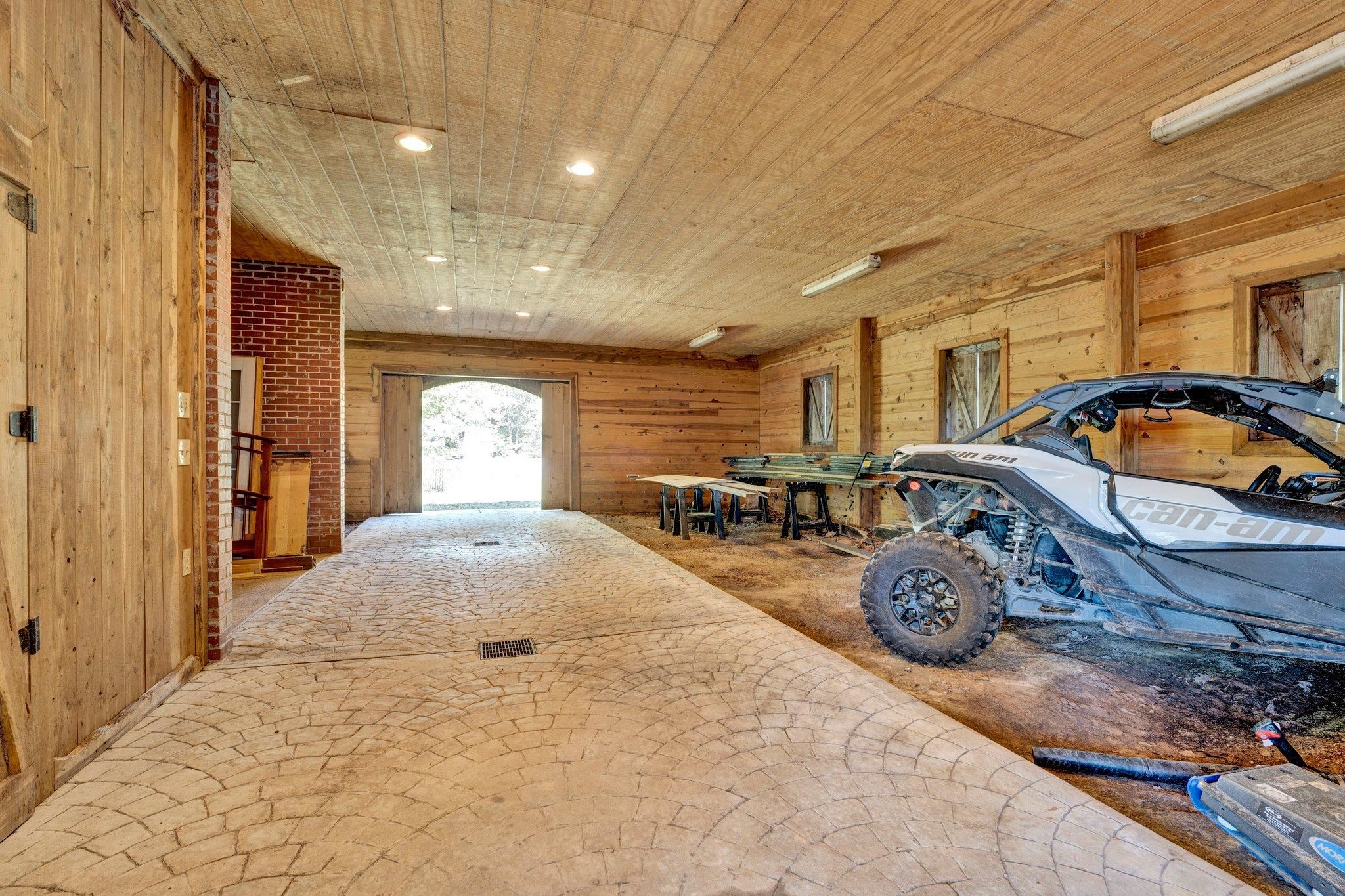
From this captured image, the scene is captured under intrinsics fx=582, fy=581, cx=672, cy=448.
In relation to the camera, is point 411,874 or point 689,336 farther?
point 689,336

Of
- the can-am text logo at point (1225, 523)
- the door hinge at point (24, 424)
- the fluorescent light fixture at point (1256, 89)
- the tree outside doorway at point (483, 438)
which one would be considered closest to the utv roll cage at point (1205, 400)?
the can-am text logo at point (1225, 523)

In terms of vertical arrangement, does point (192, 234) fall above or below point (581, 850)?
above

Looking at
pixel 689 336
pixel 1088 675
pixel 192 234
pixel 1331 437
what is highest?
pixel 689 336

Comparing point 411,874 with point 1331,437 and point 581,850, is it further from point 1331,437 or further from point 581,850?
point 1331,437

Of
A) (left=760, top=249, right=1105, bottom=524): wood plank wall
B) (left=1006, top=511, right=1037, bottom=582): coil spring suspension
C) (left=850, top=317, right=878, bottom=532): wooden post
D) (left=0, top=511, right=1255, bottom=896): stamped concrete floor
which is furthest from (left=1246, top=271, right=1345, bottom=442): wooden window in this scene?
(left=850, top=317, right=878, bottom=532): wooden post

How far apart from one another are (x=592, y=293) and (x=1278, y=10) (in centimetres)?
559

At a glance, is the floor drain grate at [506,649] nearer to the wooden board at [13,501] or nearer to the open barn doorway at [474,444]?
the wooden board at [13,501]

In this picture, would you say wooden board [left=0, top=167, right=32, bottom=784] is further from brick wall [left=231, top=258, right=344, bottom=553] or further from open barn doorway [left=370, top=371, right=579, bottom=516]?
open barn doorway [left=370, top=371, right=579, bottom=516]

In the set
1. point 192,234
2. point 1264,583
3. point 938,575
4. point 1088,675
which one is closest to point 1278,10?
point 1264,583

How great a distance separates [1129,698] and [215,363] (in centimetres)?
478

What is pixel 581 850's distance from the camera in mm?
1562

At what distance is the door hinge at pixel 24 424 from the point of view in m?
1.65

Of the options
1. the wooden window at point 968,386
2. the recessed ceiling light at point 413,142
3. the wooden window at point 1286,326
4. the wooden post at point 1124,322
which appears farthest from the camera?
the wooden window at point 968,386

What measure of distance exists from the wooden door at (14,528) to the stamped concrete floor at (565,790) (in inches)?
6.1
